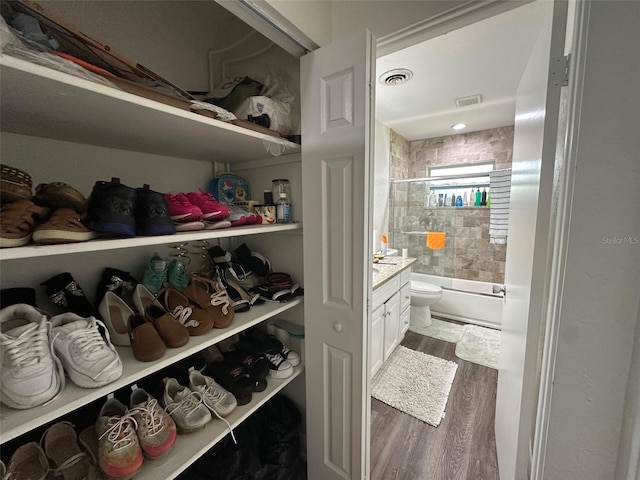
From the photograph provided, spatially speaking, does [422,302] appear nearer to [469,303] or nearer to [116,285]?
[469,303]

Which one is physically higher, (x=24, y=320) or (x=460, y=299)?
(x=24, y=320)

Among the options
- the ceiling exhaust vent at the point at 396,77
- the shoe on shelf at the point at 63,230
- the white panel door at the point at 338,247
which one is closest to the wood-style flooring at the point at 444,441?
the white panel door at the point at 338,247

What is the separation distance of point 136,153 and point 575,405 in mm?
1588

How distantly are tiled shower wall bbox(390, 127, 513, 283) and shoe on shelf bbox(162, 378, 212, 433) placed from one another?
2.89 metres

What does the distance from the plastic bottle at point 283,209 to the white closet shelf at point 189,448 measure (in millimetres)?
744

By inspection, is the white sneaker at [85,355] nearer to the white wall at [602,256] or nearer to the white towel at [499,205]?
the white wall at [602,256]

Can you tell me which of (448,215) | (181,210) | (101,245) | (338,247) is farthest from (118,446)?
(448,215)

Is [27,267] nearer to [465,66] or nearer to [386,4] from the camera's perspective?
[386,4]

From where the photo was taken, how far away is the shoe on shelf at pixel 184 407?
2.62 feet

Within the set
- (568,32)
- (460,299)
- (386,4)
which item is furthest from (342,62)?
(460,299)

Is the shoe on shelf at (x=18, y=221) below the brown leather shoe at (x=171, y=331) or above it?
above

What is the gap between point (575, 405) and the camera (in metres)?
0.56

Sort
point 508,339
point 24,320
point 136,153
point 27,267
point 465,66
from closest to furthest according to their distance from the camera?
point 24,320
point 27,267
point 136,153
point 508,339
point 465,66

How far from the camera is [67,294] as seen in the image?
750 mm
